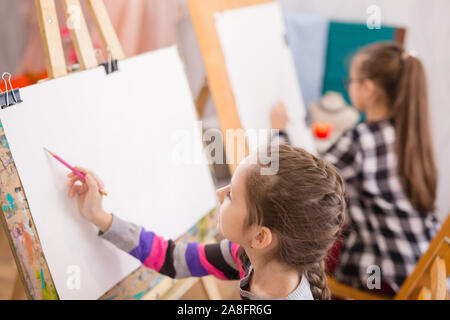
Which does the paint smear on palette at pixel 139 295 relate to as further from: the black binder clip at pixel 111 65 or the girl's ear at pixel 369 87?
the girl's ear at pixel 369 87

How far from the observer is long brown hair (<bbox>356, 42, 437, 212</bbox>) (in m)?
1.25

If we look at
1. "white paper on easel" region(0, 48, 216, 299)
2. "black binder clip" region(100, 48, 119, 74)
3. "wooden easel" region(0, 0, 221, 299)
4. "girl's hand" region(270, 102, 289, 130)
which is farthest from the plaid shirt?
"black binder clip" region(100, 48, 119, 74)

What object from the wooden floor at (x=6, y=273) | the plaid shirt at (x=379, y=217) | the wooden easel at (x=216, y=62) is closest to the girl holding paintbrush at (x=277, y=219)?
the wooden easel at (x=216, y=62)

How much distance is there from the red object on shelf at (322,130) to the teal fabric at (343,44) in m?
0.31

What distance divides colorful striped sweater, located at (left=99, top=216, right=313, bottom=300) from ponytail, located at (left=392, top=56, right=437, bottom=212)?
2.32 feet

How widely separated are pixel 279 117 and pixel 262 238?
2.69ft

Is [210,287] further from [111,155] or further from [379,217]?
[379,217]

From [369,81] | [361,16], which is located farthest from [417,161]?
[361,16]

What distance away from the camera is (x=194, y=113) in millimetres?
1146

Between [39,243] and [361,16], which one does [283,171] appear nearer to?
[39,243]

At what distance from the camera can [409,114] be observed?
126cm

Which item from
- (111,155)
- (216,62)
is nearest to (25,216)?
(111,155)

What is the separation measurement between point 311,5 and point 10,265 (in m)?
1.93

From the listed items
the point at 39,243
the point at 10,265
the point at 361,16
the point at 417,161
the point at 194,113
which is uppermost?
the point at 361,16
